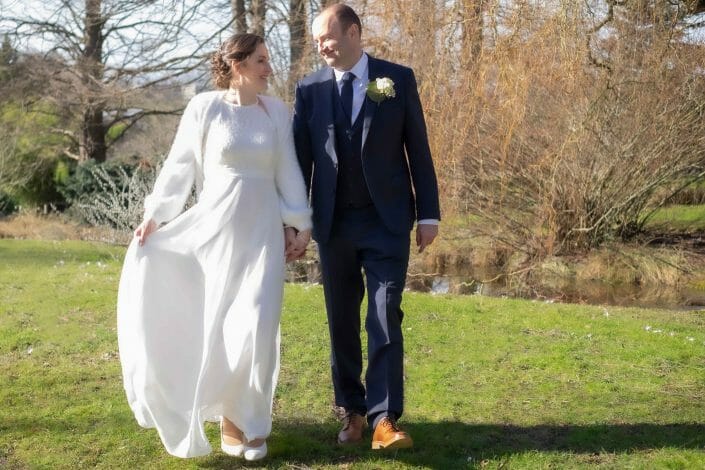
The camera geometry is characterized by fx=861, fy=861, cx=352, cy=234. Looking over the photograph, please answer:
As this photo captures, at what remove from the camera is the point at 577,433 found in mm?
4312

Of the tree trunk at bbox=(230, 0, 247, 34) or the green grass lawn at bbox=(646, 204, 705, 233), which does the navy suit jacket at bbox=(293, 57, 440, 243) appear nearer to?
the green grass lawn at bbox=(646, 204, 705, 233)

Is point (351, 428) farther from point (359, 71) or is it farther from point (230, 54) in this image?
point (230, 54)

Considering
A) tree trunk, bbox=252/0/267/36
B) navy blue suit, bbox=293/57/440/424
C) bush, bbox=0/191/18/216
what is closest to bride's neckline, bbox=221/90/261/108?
navy blue suit, bbox=293/57/440/424

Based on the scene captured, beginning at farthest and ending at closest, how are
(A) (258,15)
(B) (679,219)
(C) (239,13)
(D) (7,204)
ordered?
(D) (7,204), (C) (239,13), (A) (258,15), (B) (679,219)

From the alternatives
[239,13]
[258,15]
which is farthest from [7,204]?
[258,15]

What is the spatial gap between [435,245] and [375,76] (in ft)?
31.0

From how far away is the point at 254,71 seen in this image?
3930 mm

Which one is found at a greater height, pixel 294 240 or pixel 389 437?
pixel 294 240

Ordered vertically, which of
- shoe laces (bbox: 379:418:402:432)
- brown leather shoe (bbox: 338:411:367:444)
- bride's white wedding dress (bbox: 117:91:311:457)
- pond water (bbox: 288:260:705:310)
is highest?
bride's white wedding dress (bbox: 117:91:311:457)

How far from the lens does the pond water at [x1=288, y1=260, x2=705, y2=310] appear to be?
11680 millimetres

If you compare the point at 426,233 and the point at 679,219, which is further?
the point at 679,219

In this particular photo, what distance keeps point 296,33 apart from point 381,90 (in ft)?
41.8

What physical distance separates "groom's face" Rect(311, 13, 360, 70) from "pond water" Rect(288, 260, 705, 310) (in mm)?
7652

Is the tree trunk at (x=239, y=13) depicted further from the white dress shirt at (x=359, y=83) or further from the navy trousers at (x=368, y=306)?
the navy trousers at (x=368, y=306)
